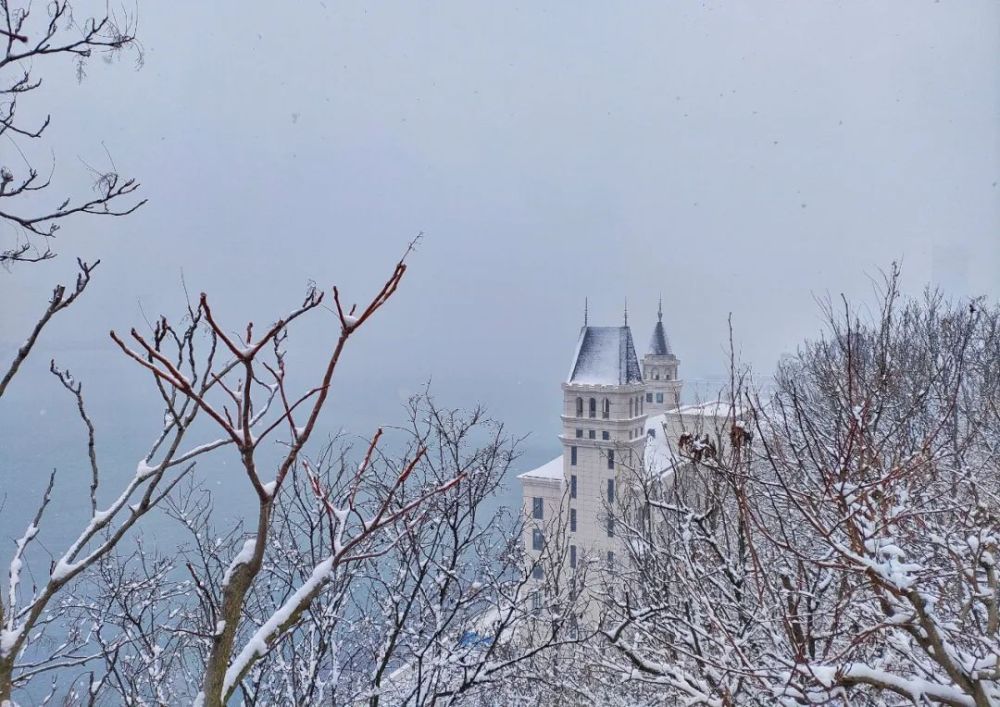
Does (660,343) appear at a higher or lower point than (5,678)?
higher

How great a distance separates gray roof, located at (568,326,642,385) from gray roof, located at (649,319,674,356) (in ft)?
27.3

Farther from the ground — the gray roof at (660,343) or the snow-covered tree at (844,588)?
the gray roof at (660,343)

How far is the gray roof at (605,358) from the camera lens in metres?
24.9

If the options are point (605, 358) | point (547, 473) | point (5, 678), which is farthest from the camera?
point (605, 358)

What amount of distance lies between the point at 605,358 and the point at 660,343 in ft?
30.7

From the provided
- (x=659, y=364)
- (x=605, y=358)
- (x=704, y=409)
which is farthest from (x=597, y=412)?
(x=704, y=409)

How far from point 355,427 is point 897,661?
6282 mm

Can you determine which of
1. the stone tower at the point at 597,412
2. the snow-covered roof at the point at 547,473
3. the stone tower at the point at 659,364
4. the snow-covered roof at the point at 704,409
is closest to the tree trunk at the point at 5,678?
the snow-covered roof at the point at 704,409

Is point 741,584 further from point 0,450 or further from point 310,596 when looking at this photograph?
point 0,450

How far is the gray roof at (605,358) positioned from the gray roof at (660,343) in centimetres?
832

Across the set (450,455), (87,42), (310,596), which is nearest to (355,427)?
(450,455)

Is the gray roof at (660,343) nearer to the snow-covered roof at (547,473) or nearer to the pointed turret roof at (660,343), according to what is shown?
the pointed turret roof at (660,343)

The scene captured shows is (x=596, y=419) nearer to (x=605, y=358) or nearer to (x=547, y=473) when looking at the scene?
(x=605, y=358)

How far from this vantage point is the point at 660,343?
33500mm
